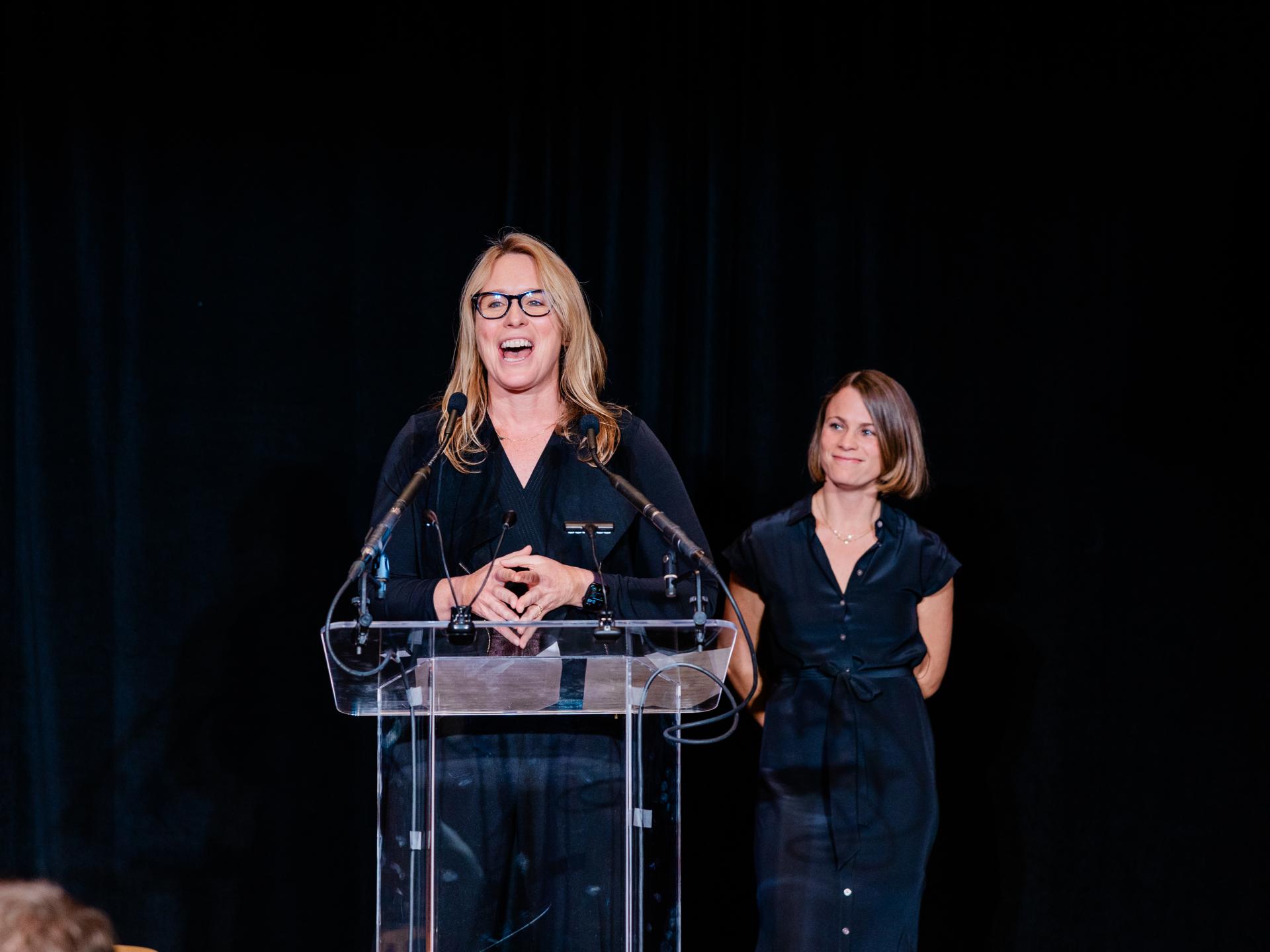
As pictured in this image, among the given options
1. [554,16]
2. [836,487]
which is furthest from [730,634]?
[554,16]

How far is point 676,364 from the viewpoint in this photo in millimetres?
4023

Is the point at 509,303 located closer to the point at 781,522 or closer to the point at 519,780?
the point at 781,522

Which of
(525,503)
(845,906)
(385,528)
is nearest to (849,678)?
(845,906)

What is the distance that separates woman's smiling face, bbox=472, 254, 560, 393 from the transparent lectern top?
2.58 ft

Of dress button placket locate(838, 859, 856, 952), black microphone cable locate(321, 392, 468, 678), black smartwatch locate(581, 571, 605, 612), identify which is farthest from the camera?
dress button placket locate(838, 859, 856, 952)

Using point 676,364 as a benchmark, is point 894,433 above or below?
below

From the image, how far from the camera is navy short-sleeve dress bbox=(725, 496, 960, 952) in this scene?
10.4 ft

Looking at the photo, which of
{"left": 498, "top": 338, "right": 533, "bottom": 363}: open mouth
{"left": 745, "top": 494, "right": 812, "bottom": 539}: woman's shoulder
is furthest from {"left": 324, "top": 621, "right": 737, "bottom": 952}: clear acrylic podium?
{"left": 745, "top": 494, "right": 812, "bottom": 539}: woman's shoulder

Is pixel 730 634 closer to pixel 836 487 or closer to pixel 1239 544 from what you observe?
pixel 836 487

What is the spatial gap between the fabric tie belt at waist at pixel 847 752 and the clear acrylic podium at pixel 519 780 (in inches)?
36.5

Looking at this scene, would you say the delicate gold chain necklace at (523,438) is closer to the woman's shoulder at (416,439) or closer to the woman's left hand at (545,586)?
the woman's shoulder at (416,439)

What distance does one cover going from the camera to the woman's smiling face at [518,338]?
287 centimetres

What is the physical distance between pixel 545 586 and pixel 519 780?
0.35 m

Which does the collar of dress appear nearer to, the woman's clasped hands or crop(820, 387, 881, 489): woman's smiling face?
crop(820, 387, 881, 489): woman's smiling face
